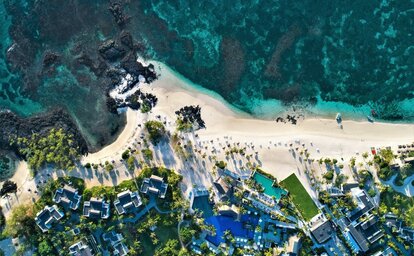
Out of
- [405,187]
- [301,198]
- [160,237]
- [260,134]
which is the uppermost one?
[260,134]

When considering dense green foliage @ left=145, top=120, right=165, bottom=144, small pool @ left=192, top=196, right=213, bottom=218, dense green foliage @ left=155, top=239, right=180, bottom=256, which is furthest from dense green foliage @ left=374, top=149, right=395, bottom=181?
dense green foliage @ left=145, top=120, right=165, bottom=144

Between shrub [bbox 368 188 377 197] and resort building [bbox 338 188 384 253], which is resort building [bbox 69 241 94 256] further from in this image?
shrub [bbox 368 188 377 197]

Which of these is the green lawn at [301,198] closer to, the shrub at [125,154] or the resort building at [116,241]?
the shrub at [125,154]

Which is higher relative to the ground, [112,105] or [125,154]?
[112,105]

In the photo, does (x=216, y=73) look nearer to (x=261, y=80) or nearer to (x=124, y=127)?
(x=261, y=80)

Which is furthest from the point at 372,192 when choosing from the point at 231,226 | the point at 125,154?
the point at 125,154

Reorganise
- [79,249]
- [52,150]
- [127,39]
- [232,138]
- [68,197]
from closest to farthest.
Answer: [79,249]
[68,197]
[52,150]
[232,138]
[127,39]

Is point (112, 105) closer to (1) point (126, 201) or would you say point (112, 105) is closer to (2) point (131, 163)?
(2) point (131, 163)
